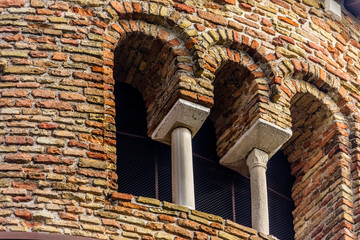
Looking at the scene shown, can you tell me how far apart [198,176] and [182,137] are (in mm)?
1179

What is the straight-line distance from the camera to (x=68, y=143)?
16078 mm

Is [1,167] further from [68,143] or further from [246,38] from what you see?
[246,38]

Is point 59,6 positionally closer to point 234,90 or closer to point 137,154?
point 137,154

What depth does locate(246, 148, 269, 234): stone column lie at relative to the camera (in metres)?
17.1

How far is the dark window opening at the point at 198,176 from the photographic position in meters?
17.8

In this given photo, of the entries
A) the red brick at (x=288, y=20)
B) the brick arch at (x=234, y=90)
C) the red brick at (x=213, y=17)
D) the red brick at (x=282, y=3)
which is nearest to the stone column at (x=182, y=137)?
the brick arch at (x=234, y=90)

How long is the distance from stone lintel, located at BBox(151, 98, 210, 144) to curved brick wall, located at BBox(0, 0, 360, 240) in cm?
10

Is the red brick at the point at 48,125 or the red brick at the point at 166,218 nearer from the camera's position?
the red brick at the point at 166,218

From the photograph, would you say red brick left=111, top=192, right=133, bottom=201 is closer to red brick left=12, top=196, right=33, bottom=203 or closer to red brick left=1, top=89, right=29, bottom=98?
red brick left=12, top=196, right=33, bottom=203

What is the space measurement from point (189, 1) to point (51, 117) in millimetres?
2917

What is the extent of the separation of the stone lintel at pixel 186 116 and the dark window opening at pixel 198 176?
69 centimetres

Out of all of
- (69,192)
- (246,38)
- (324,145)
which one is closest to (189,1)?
(246,38)

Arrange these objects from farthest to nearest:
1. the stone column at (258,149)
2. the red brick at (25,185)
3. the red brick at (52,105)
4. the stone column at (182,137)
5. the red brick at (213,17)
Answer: the red brick at (213,17), the stone column at (258,149), the stone column at (182,137), the red brick at (52,105), the red brick at (25,185)

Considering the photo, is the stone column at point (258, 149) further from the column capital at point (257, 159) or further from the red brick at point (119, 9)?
the red brick at point (119, 9)
